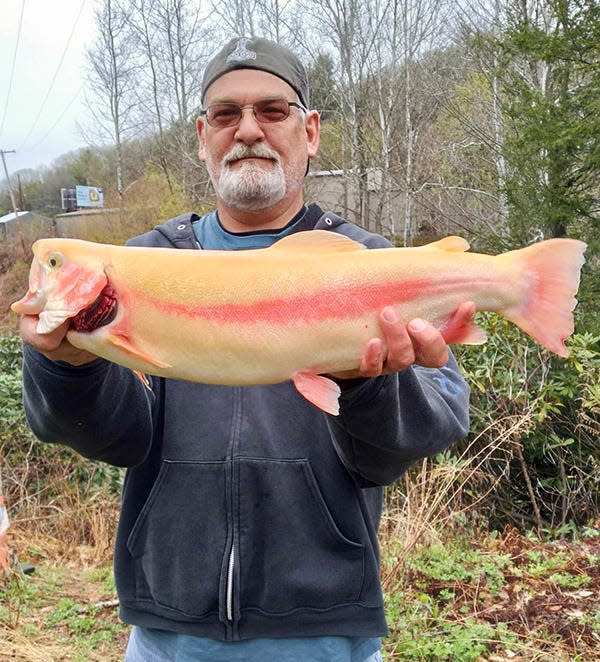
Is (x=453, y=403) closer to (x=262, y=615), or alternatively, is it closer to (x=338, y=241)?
(x=338, y=241)

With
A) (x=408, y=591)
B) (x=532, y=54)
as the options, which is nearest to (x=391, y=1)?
(x=532, y=54)

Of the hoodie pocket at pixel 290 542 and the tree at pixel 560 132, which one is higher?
the tree at pixel 560 132

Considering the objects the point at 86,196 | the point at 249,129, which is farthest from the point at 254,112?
the point at 86,196

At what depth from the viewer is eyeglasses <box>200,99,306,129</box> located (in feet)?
9.46

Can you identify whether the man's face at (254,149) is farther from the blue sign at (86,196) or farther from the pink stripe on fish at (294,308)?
the blue sign at (86,196)

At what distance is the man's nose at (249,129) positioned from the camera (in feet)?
9.27

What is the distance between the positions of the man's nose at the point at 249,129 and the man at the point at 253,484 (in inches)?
41.2

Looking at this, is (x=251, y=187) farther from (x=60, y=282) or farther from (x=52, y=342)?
(x=52, y=342)

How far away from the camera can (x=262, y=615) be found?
2312 millimetres

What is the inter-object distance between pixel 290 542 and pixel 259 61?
197 centimetres

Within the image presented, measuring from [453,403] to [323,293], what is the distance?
0.70 metres

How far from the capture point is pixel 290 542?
235 centimetres

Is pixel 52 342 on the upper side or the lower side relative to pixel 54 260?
lower

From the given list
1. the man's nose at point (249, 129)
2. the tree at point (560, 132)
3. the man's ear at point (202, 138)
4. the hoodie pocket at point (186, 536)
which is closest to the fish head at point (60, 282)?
the hoodie pocket at point (186, 536)
